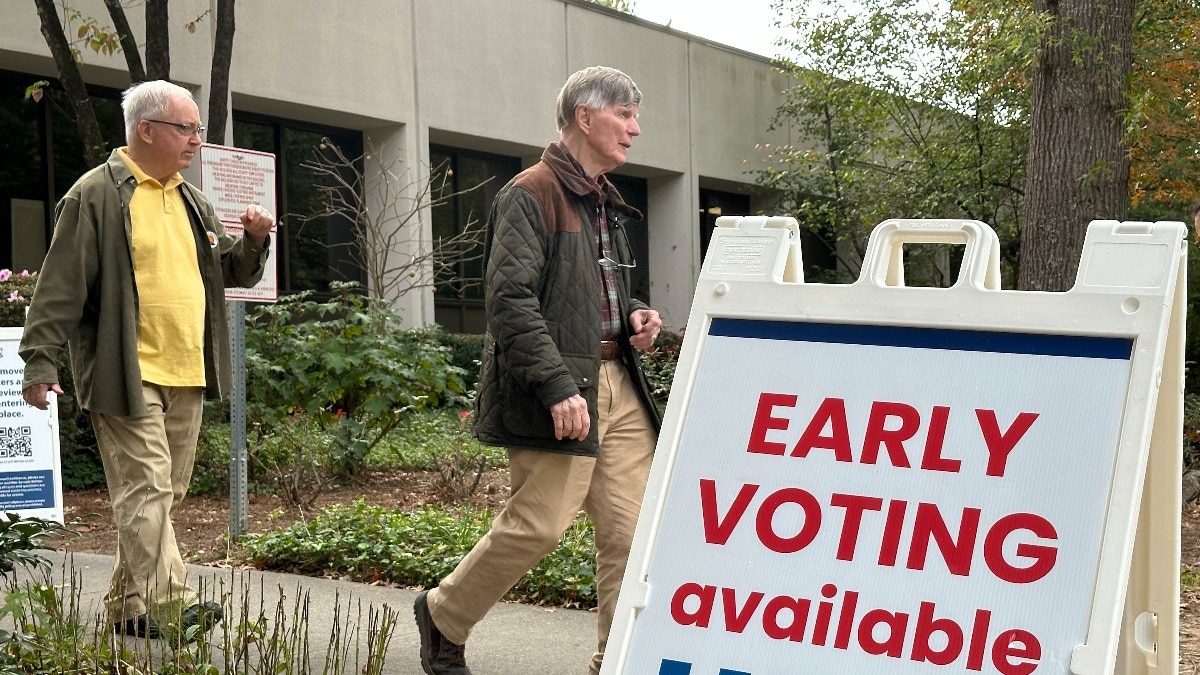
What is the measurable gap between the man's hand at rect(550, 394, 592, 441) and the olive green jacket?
1.63 m

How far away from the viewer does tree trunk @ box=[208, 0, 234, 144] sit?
408 inches

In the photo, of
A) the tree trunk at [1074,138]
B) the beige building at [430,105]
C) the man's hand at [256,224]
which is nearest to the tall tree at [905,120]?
the beige building at [430,105]

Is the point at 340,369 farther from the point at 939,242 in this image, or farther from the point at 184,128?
the point at 939,242

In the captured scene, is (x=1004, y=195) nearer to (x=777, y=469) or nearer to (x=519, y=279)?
(x=519, y=279)

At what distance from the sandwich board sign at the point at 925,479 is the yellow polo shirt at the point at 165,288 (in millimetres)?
2642

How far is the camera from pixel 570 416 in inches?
156

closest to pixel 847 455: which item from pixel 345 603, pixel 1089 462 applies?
pixel 1089 462

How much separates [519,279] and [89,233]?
1.74m

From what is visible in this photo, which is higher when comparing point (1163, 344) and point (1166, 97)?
point (1166, 97)

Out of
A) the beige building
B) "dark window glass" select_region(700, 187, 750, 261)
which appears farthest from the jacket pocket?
"dark window glass" select_region(700, 187, 750, 261)

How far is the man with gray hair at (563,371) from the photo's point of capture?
4039 millimetres

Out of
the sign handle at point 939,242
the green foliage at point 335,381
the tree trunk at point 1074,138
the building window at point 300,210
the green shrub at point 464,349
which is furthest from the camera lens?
the green shrub at point 464,349

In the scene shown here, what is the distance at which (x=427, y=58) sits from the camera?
58.6ft

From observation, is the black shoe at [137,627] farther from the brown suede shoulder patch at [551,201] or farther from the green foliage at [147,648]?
the brown suede shoulder patch at [551,201]
